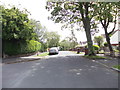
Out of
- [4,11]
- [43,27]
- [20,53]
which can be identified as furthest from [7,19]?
[43,27]

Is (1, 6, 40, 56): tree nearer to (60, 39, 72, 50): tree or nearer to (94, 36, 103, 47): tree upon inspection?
(94, 36, 103, 47): tree

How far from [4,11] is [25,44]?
6.92 metres

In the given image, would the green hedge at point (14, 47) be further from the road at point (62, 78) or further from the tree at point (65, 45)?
the tree at point (65, 45)

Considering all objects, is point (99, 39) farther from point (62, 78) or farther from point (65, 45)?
point (62, 78)

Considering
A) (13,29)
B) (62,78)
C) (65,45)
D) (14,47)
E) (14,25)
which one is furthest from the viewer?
(65,45)

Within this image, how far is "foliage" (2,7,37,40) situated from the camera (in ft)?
53.7

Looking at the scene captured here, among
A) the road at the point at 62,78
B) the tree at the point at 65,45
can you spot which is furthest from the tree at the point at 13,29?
the tree at the point at 65,45

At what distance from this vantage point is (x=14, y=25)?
1644cm

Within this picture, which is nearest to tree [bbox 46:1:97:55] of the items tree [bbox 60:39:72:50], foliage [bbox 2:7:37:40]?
foliage [bbox 2:7:37:40]

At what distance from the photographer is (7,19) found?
17.0 m

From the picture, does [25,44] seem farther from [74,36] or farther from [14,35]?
[74,36]

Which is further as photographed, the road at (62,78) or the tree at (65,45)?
the tree at (65,45)

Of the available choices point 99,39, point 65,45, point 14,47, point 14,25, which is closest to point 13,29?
point 14,25

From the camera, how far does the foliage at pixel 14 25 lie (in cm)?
1636
